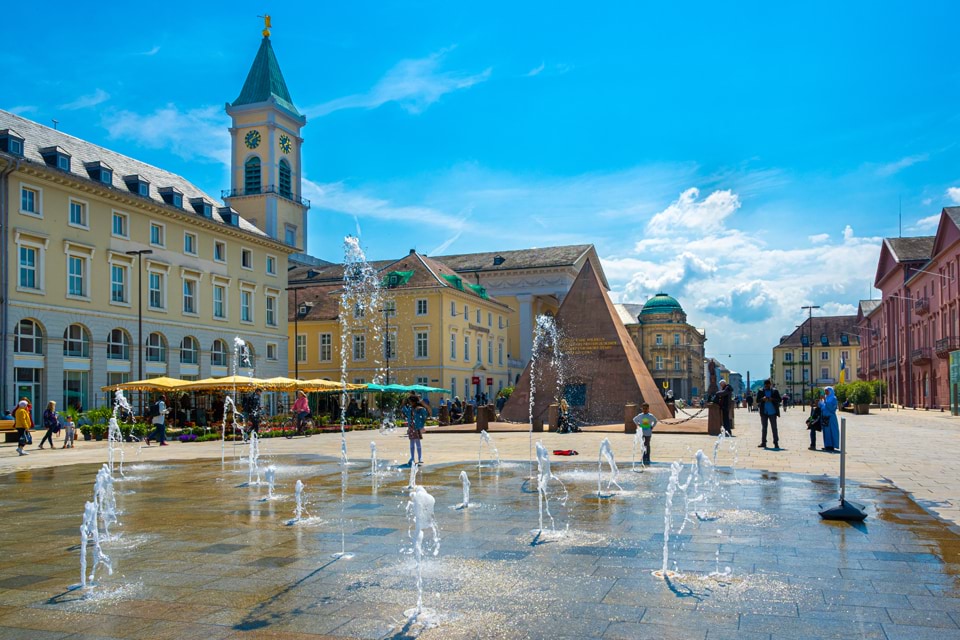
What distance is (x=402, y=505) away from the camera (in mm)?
10656

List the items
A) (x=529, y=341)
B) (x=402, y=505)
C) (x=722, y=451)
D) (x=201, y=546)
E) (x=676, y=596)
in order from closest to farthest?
1. (x=676, y=596)
2. (x=201, y=546)
3. (x=402, y=505)
4. (x=722, y=451)
5. (x=529, y=341)

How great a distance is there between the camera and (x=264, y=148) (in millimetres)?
72062

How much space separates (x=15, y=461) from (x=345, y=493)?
12203 mm

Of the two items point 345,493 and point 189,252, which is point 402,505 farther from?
point 189,252

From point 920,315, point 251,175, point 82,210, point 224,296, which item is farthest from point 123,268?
point 920,315

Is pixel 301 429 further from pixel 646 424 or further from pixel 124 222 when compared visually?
pixel 646 424

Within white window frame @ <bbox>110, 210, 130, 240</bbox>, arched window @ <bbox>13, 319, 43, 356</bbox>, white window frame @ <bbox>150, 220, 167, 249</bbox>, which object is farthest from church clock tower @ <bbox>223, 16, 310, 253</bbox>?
arched window @ <bbox>13, 319, 43, 356</bbox>

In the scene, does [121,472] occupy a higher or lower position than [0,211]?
lower

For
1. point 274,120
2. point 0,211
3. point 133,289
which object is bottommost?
point 133,289

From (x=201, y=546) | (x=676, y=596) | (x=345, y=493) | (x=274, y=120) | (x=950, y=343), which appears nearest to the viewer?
(x=676, y=596)

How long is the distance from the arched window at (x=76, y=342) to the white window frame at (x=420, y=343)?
2544 centimetres

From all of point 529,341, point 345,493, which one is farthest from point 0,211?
point 529,341

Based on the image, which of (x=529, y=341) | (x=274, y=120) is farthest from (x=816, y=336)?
(x=274, y=120)

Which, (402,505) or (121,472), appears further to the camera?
(121,472)
